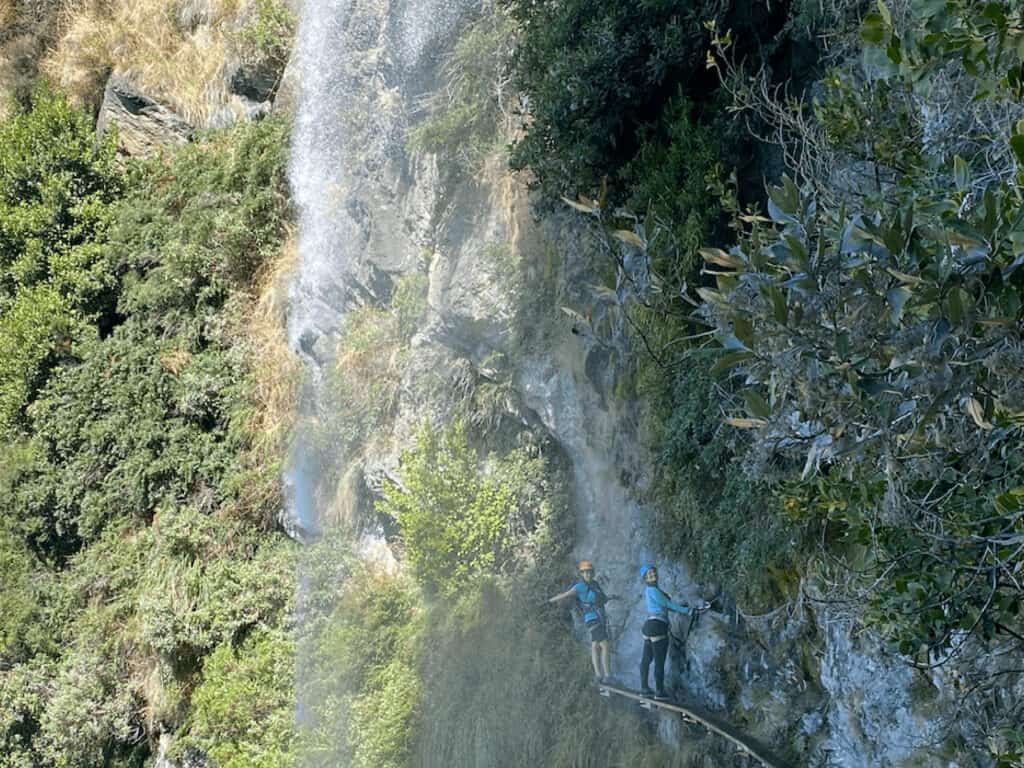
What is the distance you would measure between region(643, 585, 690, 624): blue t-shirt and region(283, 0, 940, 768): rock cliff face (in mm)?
173

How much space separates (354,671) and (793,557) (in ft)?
16.7

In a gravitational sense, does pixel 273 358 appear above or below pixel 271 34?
below

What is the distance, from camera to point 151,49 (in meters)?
15.9

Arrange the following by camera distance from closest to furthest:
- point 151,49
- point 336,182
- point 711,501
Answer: point 711,501
point 336,182
point 151,49

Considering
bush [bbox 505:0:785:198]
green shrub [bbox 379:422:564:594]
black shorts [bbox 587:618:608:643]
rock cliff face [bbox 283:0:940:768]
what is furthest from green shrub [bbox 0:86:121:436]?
black shorts [bbox 587:618:608:643]

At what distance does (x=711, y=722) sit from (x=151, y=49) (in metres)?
12.8

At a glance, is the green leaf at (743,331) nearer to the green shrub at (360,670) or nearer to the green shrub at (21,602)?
the green shrub at (360,670)

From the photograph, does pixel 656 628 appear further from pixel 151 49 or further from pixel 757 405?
pixel 151 49

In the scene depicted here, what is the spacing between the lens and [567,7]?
7.83 m

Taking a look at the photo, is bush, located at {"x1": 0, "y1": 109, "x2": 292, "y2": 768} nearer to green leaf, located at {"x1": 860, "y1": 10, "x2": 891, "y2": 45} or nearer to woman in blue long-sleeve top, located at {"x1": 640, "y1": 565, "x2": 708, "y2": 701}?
woman in blue long-sleeve top, located at {"x1": 640, "y1": 565, "x2": 708, "y2": 701}

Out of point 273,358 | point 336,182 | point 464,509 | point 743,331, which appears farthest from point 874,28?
point 273,358

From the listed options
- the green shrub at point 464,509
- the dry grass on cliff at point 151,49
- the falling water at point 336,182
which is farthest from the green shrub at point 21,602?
the dry grass on cliff at point 151,49

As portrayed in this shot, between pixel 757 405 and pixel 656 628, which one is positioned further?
pixel 656 628

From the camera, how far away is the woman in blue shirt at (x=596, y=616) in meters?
8.41
